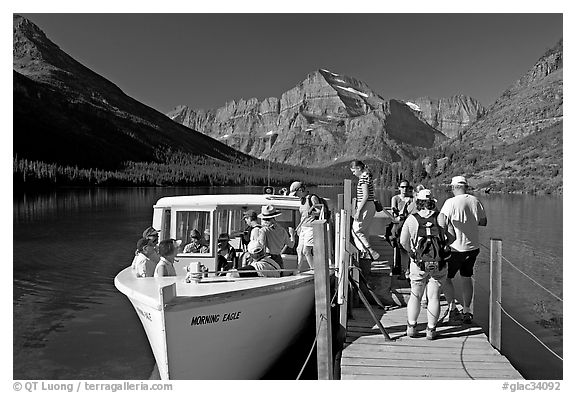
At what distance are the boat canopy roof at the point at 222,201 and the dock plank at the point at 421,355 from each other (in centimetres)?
305

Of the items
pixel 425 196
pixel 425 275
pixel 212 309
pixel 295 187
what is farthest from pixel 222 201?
pixel 425 275

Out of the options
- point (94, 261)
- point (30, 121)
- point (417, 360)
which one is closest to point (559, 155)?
point (94, 261)

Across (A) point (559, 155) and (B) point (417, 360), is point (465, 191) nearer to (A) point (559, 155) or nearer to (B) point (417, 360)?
(B) point (417, 360)

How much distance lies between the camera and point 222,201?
913 cm

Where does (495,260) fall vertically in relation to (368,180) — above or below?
below

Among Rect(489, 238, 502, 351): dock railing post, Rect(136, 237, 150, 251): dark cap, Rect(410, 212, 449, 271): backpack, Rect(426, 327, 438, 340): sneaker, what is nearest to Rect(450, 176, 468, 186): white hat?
Rect(410, 212, 449, 271): backpack

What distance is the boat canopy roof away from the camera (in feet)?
29.6

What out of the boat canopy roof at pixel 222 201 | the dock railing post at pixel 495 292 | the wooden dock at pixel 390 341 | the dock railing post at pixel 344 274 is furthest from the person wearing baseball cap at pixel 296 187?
the dock railing post at pixel 495 292

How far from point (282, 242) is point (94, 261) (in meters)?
19.1

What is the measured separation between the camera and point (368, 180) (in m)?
9.09

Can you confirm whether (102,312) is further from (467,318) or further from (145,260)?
(467,318)

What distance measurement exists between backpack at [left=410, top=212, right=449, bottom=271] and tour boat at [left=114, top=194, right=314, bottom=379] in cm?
235

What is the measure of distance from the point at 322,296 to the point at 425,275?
1708mm

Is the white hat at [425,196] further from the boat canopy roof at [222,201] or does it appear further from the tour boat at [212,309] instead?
the boat canopy roof at [222,201]
